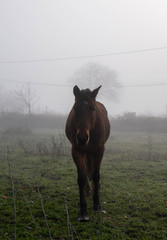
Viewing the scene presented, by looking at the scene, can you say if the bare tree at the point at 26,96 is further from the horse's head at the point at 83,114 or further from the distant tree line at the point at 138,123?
the horse's head at the point at 83,114

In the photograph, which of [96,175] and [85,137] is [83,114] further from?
[96,175]

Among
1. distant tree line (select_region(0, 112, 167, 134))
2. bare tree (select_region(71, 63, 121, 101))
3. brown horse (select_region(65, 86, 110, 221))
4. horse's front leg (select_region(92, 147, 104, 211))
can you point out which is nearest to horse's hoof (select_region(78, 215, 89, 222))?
brown horse (select_region(65, 86, 110, 221))

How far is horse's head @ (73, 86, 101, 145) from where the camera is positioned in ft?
10.5

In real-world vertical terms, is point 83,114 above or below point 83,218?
above

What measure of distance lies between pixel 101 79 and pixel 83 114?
41.4 metres

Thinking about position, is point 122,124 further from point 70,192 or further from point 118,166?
point 70,192

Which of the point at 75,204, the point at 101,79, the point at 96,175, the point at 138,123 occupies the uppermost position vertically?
the point at 101,79

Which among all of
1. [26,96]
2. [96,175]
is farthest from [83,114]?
[26,96]

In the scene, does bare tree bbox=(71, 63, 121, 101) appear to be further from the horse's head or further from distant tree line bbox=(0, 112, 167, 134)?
the horse's head

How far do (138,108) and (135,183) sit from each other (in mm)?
65902

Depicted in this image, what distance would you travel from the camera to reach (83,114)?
3.32 meters

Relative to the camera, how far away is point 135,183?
18.8 ft

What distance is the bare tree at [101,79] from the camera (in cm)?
4391

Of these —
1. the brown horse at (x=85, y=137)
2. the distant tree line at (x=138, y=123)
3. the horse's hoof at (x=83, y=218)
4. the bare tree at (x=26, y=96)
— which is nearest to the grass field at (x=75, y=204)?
the horse's hoof at (x=83, y=218)
